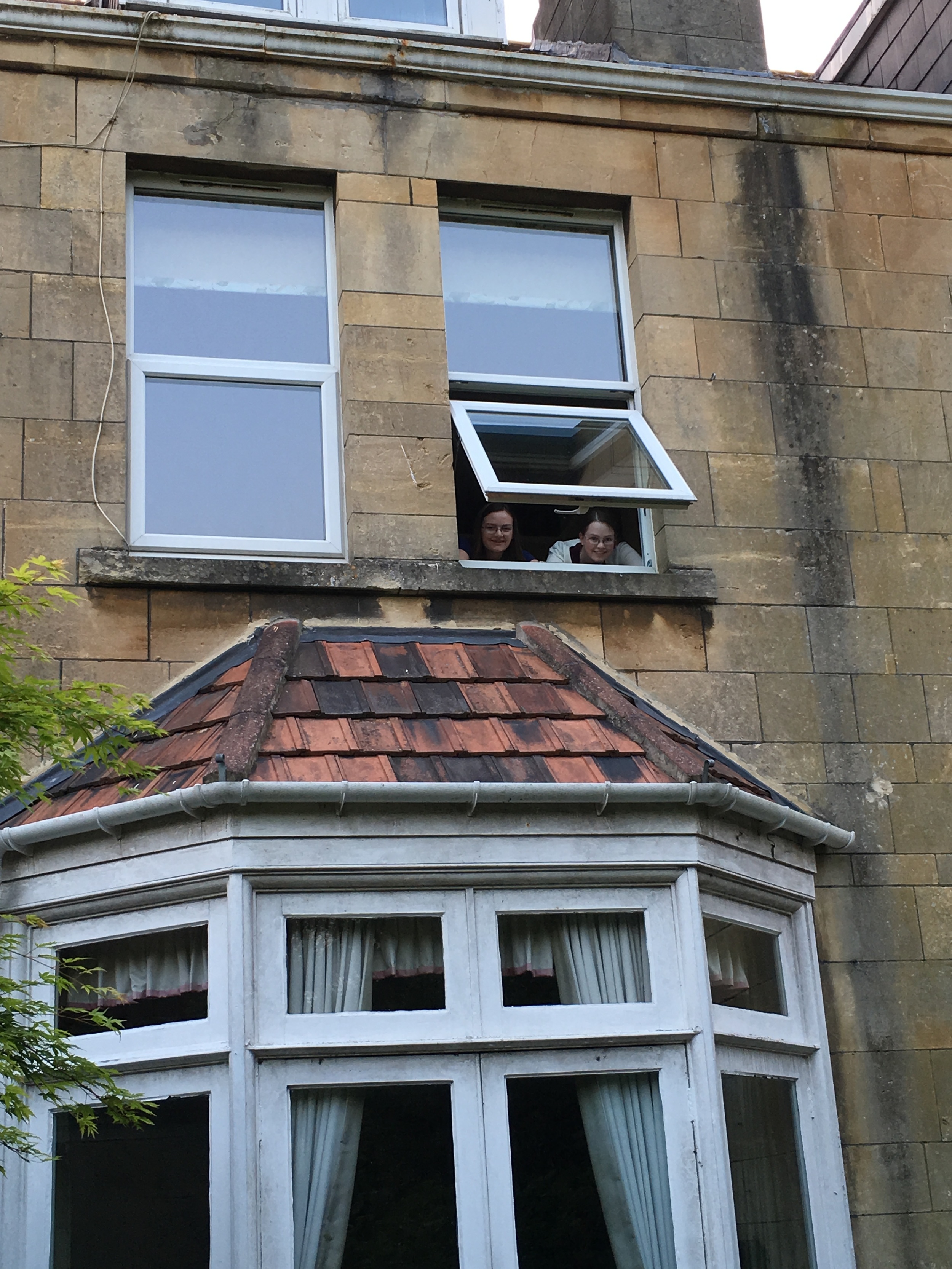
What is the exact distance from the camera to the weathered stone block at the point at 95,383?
7602 millimetres

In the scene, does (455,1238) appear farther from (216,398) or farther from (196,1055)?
(216,398)

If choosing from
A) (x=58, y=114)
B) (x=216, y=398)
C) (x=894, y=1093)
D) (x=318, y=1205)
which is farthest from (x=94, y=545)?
(x=894, y=1093)

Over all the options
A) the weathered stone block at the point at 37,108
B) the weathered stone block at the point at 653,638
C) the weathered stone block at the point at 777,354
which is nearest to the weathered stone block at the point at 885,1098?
the weathered stone block at the point at 653,638

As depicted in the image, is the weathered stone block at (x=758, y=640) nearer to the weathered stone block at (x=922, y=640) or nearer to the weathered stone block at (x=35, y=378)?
the weathered stone block at (x=922, y=640)

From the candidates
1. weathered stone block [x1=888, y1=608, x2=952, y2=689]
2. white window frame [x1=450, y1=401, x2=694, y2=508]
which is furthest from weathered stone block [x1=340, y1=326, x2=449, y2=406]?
weathered stone block [x1=888, y1=608, x2=952, y2=689]

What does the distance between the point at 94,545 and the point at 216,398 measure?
3.77 feet

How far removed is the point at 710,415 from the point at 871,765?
2.03 meters

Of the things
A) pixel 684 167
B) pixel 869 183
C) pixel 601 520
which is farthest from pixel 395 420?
pixel 869 183

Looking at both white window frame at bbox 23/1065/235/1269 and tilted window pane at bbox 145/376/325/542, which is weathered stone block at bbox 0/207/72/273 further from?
white window frame at bbox 23/1065/235/1269

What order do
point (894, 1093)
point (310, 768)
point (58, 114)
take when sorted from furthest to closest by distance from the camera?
point (58, 114) < point (894, 1093) < point (310, 768)

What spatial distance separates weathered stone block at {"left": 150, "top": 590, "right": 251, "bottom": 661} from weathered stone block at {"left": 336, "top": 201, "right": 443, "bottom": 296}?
1870 mm

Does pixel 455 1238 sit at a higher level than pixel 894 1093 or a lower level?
lower

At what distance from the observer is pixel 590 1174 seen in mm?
6113

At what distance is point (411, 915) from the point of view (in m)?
6.22
